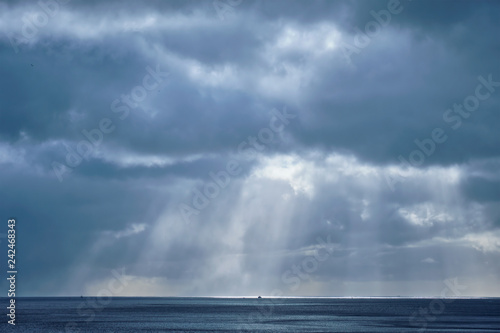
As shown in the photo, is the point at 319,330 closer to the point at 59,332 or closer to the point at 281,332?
the point at 281,332

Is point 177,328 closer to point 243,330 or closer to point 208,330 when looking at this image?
point 208,330

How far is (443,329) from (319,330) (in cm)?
2599

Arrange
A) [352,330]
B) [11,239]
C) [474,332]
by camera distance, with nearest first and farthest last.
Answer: [11,239] < [474,332] < [352,330]

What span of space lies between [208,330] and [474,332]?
185 feet

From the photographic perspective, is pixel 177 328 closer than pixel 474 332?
No

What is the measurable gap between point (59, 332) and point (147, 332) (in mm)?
18506

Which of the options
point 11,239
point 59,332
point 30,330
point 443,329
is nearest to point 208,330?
point 59,332

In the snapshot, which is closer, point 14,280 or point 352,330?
point 14,280

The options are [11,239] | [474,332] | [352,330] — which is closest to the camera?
[11,239]

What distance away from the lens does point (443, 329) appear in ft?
364

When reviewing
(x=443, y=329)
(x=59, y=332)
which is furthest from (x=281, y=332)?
(x=59, y=332)

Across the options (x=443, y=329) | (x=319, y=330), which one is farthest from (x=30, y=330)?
(x=443, y=329)

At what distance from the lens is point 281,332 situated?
112 meters

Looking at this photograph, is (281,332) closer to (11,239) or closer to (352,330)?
(352,330)
